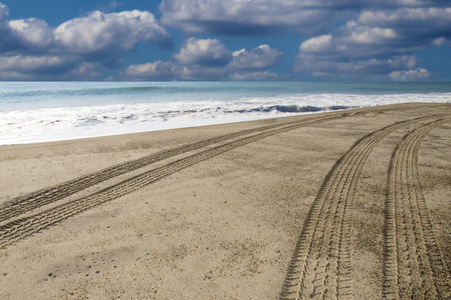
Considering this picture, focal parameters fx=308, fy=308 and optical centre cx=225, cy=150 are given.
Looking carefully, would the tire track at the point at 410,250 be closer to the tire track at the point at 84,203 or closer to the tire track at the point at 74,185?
the tire track at the point at 84,203

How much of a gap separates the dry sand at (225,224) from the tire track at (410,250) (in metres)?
0.01

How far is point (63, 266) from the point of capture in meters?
2.90

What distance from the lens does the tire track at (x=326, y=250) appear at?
8.35 ft

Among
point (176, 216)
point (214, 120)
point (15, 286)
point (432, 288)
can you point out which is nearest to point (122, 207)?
point (176, 216)

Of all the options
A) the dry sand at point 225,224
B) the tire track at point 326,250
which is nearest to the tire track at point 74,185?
the dry sand at point 225,224

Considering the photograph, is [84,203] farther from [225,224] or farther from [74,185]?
[225,224]

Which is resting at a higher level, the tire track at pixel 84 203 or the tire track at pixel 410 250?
the tire track at pixel 84 203

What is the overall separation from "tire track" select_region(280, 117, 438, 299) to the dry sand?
0.01 m

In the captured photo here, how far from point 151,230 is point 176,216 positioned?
1.40 ft

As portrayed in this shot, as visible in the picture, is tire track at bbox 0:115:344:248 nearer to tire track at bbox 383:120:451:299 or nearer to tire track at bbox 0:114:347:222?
tire track at bbox 0:114:347:222

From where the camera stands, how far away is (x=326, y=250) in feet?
10.1

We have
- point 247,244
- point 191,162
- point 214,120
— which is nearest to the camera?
point 247,244

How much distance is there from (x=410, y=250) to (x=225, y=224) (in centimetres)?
195

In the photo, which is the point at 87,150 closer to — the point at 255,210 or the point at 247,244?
the point at 255,210
